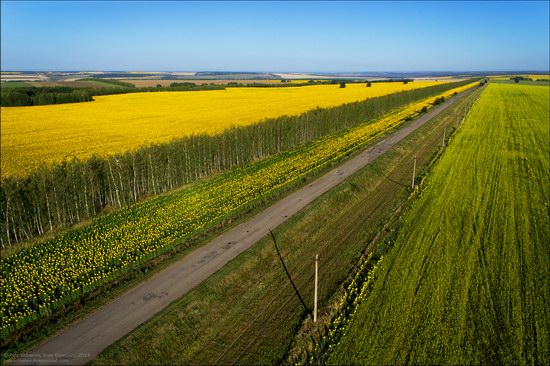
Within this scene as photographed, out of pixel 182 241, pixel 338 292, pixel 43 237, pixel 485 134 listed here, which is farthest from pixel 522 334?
pixel 485 134

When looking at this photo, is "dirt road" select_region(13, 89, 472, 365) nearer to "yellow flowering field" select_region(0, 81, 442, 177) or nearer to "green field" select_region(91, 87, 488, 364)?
"green field" select_region(91, 87, 488, 364)

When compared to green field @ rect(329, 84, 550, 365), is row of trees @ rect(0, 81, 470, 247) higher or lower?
higher

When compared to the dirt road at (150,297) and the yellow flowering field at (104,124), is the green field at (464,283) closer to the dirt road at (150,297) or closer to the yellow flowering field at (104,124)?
the dirt road at (150,297)

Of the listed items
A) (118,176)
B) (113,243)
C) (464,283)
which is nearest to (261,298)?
(464,283)

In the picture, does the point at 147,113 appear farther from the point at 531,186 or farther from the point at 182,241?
the point at 531,186

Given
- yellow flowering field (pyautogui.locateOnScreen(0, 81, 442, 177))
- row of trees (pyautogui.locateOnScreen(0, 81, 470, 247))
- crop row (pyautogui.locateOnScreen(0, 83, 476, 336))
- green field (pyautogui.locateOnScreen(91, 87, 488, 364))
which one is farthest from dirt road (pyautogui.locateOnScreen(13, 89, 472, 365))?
yellow flowering field (pyautogui.locateOnScreen(0, 81, 442, 177))
